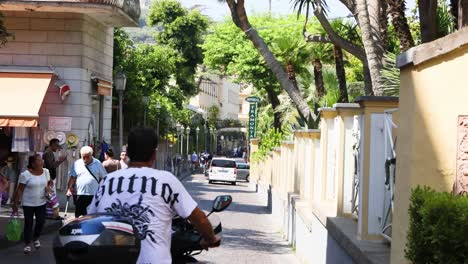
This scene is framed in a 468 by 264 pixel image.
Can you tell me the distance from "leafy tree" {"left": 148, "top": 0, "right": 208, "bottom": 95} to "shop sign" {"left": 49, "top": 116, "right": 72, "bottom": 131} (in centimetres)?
4197

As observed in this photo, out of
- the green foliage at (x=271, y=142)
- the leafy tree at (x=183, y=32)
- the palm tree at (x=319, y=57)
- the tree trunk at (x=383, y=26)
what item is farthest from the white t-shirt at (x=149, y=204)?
the leafy tree at (x=183, y=32)

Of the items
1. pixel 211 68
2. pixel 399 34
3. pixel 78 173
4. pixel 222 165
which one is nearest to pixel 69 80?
pixel 78 173

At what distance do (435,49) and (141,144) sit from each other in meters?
2.04

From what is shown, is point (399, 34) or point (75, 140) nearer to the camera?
point (399, 34)

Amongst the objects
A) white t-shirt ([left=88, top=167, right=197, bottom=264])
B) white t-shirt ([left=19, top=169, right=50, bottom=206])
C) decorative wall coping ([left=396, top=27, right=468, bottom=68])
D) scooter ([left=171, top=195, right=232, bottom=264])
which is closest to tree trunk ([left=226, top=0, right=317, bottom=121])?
white t-shirt ([left=19, top=169, right=50, bottom=206])

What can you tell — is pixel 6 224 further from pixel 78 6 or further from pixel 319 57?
pixel 319 57

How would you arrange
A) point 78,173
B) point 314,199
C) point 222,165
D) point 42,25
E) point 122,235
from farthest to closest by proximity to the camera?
1. point 222,165
2. point 42,25
3. point 78,173
4. point 314,199
5. point 122,235

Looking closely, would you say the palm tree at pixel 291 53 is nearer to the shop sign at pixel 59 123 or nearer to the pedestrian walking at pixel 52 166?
the shop sign at pixel 59 123

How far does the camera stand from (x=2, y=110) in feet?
70.9

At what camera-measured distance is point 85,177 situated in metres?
14.5

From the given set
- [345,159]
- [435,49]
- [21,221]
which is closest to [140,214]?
[435,49]

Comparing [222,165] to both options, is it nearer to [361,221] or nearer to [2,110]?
[2,110]

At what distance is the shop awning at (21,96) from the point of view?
21.4 m

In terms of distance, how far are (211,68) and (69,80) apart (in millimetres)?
34133
